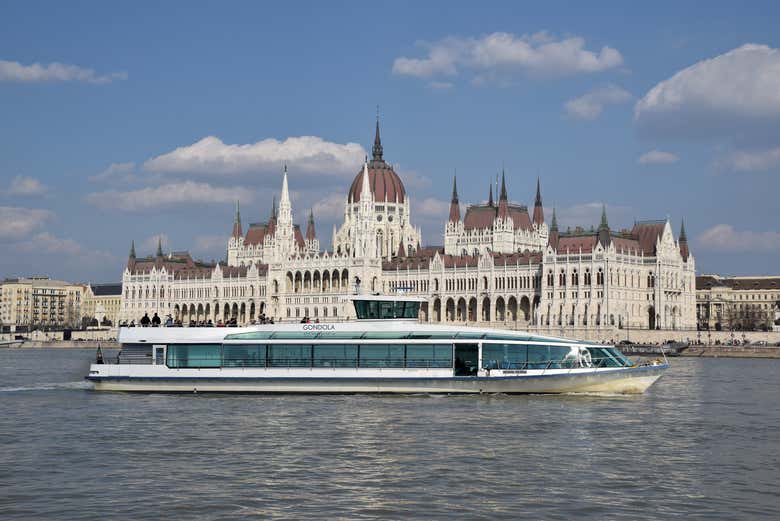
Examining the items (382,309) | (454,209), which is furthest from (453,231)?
(382,309)

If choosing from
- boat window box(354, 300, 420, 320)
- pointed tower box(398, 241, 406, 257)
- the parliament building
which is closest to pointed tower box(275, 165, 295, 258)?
the parliament building

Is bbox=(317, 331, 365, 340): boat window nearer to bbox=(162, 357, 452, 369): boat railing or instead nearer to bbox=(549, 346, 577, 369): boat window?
bbox=(162, 357, 452, 369): boat railing

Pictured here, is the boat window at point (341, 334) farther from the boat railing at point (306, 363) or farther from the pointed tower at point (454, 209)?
the pointed tower at point (454, 209)

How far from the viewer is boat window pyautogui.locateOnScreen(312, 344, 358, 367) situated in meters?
53.7

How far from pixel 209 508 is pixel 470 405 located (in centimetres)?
2269

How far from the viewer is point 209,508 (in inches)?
1097

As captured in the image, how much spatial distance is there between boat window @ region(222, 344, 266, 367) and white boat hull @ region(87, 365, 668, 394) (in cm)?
75

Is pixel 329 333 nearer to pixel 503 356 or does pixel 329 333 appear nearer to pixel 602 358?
pixel 503 356

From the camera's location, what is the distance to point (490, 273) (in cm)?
16688

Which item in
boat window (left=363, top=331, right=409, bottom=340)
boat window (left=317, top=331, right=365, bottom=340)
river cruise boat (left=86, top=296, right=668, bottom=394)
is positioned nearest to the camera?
river cruise boat (left=86, top=296, right=668, bottom=394)

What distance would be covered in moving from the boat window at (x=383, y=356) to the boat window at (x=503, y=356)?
3.87 meters

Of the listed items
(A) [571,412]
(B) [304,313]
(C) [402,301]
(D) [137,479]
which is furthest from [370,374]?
(B) [304,313]

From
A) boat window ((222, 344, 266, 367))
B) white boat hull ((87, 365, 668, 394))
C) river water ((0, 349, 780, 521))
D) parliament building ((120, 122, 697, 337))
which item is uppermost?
parliament building ((120, 122, 697, 337))

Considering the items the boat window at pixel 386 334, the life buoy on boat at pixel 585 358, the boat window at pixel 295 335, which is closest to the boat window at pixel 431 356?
the boat window at pixel 386 334
